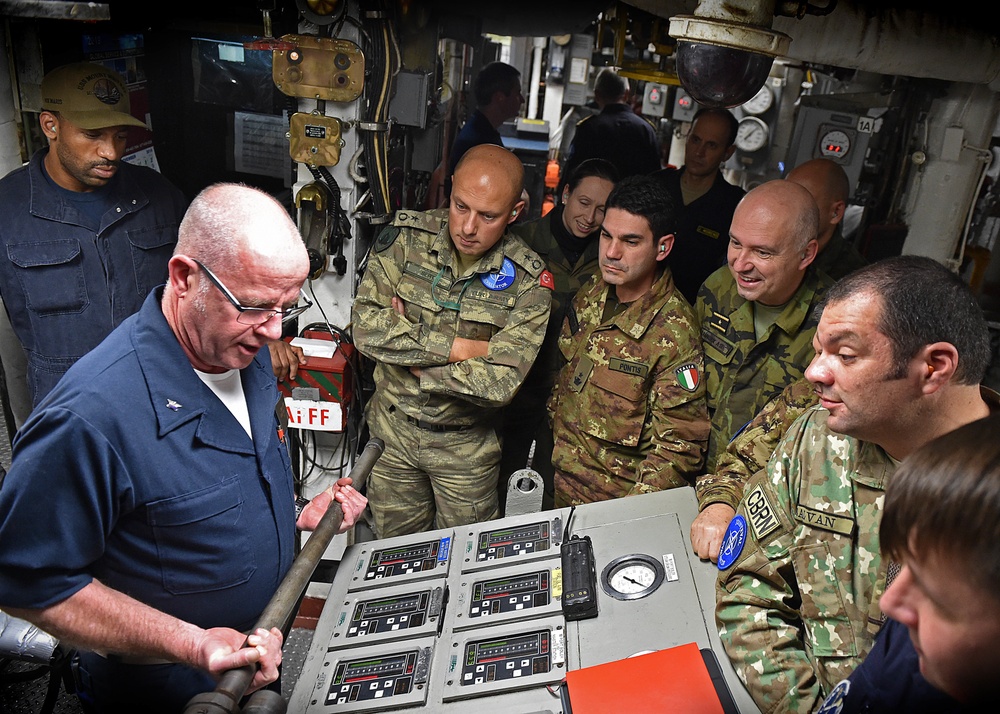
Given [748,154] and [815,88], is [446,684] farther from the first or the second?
[815,88]

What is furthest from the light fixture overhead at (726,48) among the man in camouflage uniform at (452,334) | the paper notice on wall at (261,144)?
the paper notice on wall at (261,144)

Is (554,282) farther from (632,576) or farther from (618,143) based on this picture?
(618,143)

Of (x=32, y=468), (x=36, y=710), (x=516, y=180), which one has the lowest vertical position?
(x=36, y=710)

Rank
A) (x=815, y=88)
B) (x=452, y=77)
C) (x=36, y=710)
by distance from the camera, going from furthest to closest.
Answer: (x=815, y=88) < (x=452, y=77) < (x=36, y=710)

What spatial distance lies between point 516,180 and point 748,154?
18.5ft

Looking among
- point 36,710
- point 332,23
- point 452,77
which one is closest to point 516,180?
point 332,23

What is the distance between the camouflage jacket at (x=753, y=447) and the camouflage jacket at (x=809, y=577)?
295 mm

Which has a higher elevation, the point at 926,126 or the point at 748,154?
the point at 926,126

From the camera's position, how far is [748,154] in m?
7.84

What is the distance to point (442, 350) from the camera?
2.96 metres

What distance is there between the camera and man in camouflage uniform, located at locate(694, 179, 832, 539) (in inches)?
103

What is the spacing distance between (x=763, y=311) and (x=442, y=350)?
1189mm

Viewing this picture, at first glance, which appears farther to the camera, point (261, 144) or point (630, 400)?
point (261, 144)

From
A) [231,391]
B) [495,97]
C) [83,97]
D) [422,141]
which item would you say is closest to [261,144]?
[422,141]
